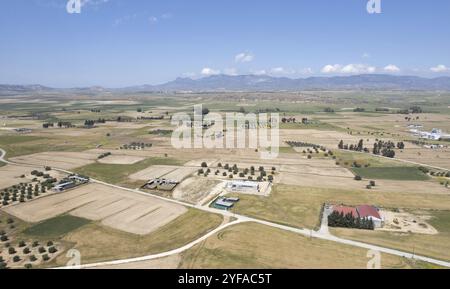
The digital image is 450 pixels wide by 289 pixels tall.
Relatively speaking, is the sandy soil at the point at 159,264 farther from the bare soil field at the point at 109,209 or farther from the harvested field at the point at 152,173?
the harvested field at the point at 152,173

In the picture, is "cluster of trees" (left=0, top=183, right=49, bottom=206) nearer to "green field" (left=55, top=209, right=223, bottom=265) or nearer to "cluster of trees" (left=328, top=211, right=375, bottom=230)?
"green field" (left=55, top=209, right=223, bottom=265)

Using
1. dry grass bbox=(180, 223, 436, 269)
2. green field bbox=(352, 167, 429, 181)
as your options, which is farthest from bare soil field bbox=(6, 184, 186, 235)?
green field bbox=(352, 167, 429, 181)

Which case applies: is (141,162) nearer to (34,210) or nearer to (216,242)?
(34,210)

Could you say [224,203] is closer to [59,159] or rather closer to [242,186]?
[242,186]

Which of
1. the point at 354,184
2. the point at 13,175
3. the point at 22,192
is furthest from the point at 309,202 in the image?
the point at 13,175

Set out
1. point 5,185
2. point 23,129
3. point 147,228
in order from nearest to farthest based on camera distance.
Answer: point 147,228, point 5,185, point 23,129
